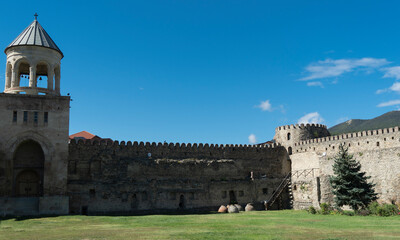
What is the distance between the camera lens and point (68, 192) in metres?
31.7

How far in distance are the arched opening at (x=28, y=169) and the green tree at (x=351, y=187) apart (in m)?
22.1

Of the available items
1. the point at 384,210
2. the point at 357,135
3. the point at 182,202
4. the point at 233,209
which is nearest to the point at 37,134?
the point at 182,202

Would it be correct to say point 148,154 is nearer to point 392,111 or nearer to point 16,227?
point 16,227

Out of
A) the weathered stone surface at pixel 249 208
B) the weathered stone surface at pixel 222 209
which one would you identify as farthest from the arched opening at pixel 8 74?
the weathered stone surface at pixel 249 208

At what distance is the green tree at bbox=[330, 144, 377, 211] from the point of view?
29250 mm

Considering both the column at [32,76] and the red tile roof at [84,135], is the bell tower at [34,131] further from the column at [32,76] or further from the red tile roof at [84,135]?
the red tile roof at [84,135]

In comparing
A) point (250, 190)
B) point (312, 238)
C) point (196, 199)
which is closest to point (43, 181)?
point (196, 199)

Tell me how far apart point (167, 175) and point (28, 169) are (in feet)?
37.5

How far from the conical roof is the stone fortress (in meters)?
0.08

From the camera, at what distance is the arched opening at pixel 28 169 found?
101ft

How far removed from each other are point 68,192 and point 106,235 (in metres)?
15.9

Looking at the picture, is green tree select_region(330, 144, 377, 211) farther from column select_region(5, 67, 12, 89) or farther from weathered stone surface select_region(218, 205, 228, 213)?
column select_region(5, 67, 12, 89)

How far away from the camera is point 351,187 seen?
29844mm

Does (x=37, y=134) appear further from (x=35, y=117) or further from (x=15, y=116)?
(x=15, y=116)
